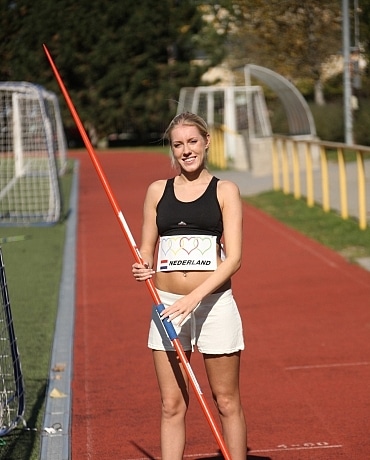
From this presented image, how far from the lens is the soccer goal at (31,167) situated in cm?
2002

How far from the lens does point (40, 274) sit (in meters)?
13.8

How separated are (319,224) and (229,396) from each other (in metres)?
12.6

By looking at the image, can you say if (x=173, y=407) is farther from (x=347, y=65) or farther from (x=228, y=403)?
(x=347, y=65)

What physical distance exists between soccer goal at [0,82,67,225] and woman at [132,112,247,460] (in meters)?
14.4

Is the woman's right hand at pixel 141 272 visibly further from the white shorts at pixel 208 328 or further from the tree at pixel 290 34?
the tree at pixel 290 34

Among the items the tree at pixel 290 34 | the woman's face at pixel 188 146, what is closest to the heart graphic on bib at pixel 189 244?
the woman's face at pixel 188 146

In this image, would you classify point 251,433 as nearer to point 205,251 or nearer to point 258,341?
point 205,251

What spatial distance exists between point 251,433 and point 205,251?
208 centimetres

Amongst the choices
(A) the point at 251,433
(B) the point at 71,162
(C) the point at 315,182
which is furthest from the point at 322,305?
(B) the point at 71,162

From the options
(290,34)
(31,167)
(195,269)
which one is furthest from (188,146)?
(290,34)

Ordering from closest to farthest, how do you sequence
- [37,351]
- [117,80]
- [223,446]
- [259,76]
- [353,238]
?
[223,446]
[37,351]
[353,238]
[259,76]
[117,80]

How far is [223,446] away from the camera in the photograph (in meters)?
4.57

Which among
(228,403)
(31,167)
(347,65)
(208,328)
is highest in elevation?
(347,65)

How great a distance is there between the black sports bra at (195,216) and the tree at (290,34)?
2383 centimetres
